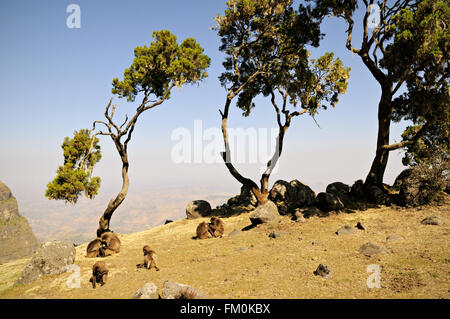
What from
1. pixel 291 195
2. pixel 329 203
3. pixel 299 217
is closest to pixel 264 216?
pixel 299 217

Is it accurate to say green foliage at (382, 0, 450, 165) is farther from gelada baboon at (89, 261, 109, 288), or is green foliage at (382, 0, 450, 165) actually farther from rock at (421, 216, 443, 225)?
gelada baboon at (89, 261, 109, 288)

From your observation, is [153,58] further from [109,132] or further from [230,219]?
[230,219]

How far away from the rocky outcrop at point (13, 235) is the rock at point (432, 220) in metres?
196

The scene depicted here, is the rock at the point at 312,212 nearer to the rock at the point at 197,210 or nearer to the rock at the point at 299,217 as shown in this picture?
the rock at the point at 299,217

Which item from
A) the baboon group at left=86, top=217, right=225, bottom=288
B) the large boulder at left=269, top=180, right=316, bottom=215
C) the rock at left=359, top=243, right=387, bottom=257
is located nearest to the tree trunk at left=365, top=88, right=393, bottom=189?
the large boulder at left=269, top=180, right=316, bottom=215

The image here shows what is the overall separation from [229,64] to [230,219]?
46.5ft

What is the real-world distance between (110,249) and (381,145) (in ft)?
70.4

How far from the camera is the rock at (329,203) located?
18.9 metres

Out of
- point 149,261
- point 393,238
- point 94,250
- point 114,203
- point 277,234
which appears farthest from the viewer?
point 114,203

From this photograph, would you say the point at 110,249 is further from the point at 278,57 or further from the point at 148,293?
the point at 278,57

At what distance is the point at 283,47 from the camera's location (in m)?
22.2

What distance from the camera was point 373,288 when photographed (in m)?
8.23
